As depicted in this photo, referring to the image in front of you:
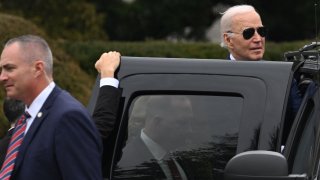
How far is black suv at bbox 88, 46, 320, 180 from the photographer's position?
4133 mm

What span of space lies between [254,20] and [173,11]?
77.2ft

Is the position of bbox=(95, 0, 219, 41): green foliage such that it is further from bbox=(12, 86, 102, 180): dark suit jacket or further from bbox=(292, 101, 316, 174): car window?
bbox=(12, 86, 102, 180): dark suit jacket

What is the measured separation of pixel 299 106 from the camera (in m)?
4.34

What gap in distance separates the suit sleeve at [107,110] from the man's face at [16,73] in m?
0.43

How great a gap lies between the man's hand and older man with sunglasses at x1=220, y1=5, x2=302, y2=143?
3.53 feet

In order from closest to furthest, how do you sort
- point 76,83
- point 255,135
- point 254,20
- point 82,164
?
A: point 82,164, point 255,135, point 254,20, point 76,83

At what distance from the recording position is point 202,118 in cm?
423

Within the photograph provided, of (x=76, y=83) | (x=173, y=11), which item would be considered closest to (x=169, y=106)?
(x=76, y=83)

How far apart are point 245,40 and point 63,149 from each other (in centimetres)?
183

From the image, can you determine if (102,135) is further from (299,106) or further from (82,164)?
(299,106)

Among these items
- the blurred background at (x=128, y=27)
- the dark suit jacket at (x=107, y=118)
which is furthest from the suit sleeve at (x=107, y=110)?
the blurred background at (x=128, y=27)

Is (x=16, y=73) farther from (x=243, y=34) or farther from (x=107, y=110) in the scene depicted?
(x=243, y=34)

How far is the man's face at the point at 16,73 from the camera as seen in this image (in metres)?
3.89

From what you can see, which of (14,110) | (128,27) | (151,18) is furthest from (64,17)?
(14,110)
